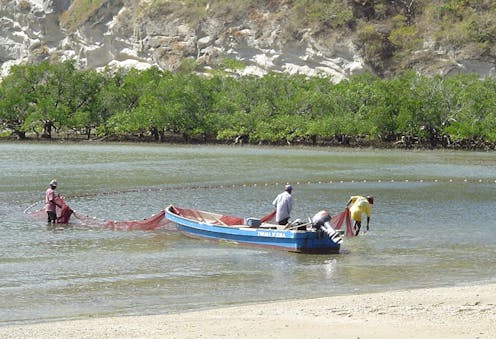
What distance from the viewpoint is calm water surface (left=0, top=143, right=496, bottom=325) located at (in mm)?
16969

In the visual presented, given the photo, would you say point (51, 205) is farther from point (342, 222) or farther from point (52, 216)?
point (342, 222)

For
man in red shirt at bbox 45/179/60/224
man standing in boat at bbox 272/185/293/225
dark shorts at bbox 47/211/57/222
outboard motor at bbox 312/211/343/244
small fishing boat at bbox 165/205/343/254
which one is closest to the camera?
outboard motor at bbox 312/211/343/244

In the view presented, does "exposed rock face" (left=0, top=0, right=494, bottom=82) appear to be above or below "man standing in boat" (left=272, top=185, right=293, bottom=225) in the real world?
above

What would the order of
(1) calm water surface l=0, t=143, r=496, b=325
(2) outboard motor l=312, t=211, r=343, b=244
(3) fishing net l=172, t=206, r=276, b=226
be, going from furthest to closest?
(3) fishing net l=172, t=206, r=276, b=226 → (2) outboard motor l=312, t=211, r=343, b=244 → (1) calm water surface l=0, t=143, r=496, b=325

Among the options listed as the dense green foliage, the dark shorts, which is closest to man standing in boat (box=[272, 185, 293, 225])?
the dark shorts

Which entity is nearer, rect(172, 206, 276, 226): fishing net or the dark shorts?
rect(172, 206, 276, 226): fishing net

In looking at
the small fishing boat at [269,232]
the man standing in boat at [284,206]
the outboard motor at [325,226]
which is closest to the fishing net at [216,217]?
the small fishing boat at [269,232]

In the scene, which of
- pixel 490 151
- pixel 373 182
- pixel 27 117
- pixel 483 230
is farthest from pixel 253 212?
pixel 27 117

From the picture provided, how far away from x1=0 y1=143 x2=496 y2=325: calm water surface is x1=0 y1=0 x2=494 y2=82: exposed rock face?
53.2 m

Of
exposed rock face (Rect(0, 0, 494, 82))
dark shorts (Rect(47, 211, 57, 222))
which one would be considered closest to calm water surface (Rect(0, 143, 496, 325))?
dark shorts (Rect(47, 211, 57, 222))

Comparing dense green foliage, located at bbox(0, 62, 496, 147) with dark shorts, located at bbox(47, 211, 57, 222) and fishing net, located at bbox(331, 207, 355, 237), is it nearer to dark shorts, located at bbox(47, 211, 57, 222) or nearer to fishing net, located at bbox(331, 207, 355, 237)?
dark shorts, located at bbox(47, 211, 57, 222)

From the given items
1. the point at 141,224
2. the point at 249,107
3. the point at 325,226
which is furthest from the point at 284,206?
the point at 249,107

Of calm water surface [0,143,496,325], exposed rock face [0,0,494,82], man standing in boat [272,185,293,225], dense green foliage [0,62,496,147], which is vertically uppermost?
exposed rock face [0,0,494,82]

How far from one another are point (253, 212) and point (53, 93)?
66.7 m
